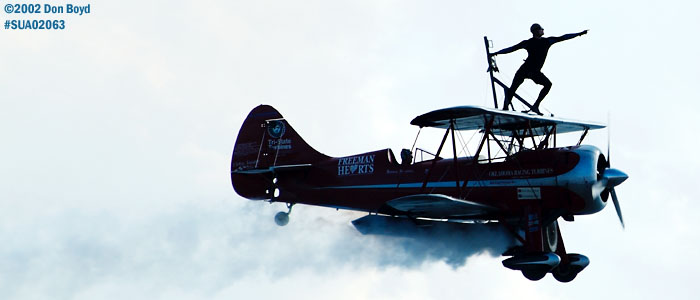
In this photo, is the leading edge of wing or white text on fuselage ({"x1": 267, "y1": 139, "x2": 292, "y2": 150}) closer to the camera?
the leading edge of wing

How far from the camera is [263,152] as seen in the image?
22672mm

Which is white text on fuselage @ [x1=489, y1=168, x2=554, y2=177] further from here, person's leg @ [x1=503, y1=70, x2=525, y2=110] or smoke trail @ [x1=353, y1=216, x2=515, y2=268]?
person's leg @ [x1=503, y1=70, x2=525, y2=110]

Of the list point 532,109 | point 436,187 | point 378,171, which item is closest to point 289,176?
point 378,171

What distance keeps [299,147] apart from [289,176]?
0.85 m

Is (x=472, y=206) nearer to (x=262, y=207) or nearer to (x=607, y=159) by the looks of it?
(x=607, y=159)

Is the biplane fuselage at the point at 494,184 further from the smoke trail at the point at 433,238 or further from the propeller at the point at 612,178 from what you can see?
the smoke trail at the point at 433,238

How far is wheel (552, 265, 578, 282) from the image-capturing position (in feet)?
63.1

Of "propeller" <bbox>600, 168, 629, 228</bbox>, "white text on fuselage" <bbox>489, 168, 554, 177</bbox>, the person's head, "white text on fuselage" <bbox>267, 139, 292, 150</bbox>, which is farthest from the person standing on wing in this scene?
"white text on fuselage" <bbox>267, 139, 292, 150</bbox>

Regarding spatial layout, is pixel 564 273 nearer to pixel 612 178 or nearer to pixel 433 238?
pixel 612 178

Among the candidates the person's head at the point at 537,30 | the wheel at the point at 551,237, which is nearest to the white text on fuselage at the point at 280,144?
the person's head at the point at 537,30

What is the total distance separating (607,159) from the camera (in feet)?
61.9

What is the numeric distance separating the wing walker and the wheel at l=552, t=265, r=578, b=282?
19 millimetres

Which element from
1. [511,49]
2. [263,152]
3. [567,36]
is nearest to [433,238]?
[511,49]

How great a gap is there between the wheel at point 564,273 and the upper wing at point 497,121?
2.62m
